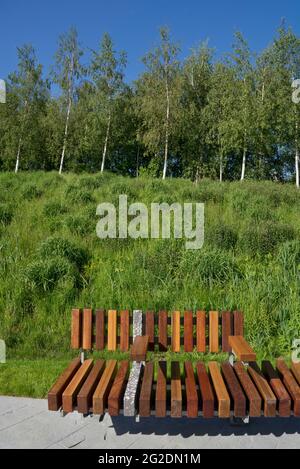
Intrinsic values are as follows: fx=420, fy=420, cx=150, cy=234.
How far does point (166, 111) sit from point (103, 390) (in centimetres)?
2182

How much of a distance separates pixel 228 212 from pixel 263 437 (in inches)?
269

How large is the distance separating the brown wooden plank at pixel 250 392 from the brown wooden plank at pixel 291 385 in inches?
9.3

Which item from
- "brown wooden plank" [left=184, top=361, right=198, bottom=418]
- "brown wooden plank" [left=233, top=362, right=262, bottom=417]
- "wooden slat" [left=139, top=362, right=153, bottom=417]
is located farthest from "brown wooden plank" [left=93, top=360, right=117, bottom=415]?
A: "brown wooden plank" [left=233, top=362, right=262, bottom=417]

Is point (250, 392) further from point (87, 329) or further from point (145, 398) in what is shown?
point (87, 329)

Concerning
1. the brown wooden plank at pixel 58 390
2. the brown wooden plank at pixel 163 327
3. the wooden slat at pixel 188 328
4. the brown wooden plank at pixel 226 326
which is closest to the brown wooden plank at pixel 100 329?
the brown wooden plank at pixel 163 327

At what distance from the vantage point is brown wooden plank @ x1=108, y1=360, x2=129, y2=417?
265 cm

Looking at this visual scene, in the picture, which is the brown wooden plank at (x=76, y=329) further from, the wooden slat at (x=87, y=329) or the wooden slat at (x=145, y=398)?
the wooden slat at (x=145, y=398)

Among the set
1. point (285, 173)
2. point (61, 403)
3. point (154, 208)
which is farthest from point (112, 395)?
point (285, 173)

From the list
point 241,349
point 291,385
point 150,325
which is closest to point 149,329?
point 150,325

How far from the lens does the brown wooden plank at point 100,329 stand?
12.5ft

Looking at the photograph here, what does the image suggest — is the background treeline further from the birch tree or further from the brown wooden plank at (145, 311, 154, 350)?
the brown wooden plank at (145, 311, 154, 350)

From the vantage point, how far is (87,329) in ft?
12.5

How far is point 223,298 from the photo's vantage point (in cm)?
568

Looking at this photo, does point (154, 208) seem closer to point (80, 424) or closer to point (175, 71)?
point (80, 424)
